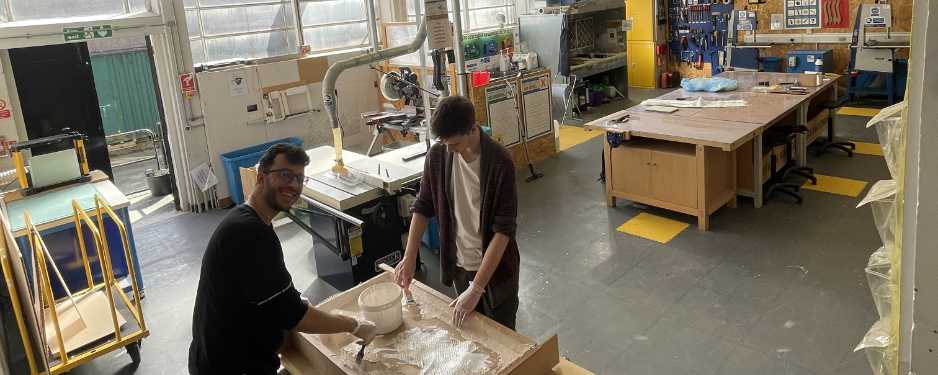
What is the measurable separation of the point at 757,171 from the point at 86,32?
5.84m

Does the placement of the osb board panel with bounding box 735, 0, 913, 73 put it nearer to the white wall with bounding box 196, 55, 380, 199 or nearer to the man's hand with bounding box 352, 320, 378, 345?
the white wall with bounding box 196, 55, 380, 199

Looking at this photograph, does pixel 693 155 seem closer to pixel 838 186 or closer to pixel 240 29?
pixel 838 186

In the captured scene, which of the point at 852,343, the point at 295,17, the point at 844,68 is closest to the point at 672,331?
the point at 852,343

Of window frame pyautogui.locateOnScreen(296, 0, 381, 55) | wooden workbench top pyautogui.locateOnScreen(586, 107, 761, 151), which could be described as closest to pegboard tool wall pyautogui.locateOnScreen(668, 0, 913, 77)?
wooden workbench top pyautogui.locateOnScreen(586, 107, 761, 151)

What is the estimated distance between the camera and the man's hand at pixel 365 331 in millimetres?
2189

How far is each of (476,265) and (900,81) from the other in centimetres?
821

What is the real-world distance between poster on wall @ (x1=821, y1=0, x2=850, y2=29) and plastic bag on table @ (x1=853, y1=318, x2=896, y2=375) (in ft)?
28.5

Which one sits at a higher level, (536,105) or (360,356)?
(536,105)

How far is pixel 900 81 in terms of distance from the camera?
8648 millimetres

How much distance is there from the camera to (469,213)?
8.81ft

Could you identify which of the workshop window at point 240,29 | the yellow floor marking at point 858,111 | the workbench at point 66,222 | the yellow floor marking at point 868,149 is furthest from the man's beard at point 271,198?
the yellow floor marking at point 858,111

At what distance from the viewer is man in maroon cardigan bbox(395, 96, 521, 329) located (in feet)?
7.95

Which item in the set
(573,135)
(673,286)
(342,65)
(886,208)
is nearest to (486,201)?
(886,208)

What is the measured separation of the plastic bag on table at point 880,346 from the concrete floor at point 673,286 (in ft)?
4.82
